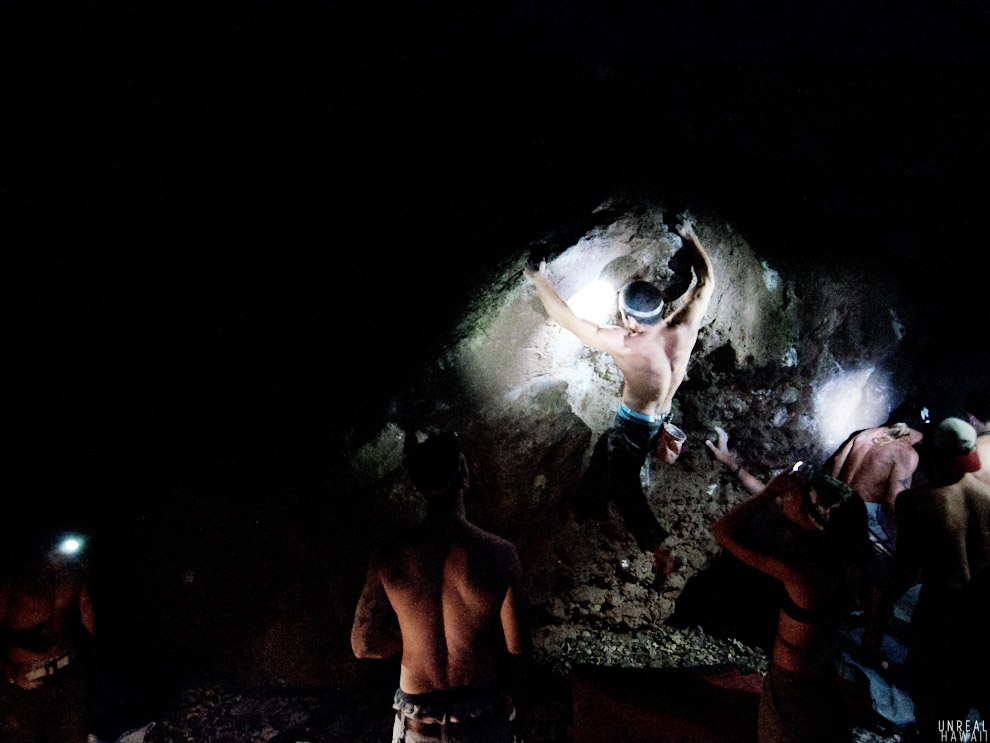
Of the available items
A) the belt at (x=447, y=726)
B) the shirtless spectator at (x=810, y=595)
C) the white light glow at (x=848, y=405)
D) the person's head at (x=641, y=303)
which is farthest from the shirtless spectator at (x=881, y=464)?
the belt at (x=447, y=726)

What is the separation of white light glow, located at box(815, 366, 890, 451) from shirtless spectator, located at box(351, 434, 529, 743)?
453 cm

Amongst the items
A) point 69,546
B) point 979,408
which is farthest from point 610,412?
point 69,546

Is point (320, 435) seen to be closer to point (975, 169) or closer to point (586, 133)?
point (586, 133)

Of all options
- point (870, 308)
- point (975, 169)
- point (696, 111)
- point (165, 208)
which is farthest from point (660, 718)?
point (975, 169)

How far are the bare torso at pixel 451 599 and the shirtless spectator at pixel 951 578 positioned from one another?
3.07 m

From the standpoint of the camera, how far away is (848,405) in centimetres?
564

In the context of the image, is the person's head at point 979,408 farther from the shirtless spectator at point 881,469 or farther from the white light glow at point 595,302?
the white light glow at point 595,302

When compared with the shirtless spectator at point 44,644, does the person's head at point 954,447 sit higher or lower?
higher

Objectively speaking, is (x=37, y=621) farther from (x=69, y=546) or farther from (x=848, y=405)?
(x=848, y=405)

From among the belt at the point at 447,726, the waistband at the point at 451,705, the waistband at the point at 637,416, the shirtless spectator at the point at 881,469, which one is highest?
the waistband at the point at 637,416

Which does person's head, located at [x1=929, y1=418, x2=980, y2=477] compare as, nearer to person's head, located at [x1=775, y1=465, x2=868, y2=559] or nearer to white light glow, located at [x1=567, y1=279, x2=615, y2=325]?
person's head, located at [x1=775, y1=465, x2=868, y2=559]

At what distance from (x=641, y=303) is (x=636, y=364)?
0.50 m

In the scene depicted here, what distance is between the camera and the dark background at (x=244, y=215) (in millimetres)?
3928

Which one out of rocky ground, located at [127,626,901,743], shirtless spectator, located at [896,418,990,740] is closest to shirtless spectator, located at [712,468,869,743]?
shirtless spectator, located at [896,418,990,740]
